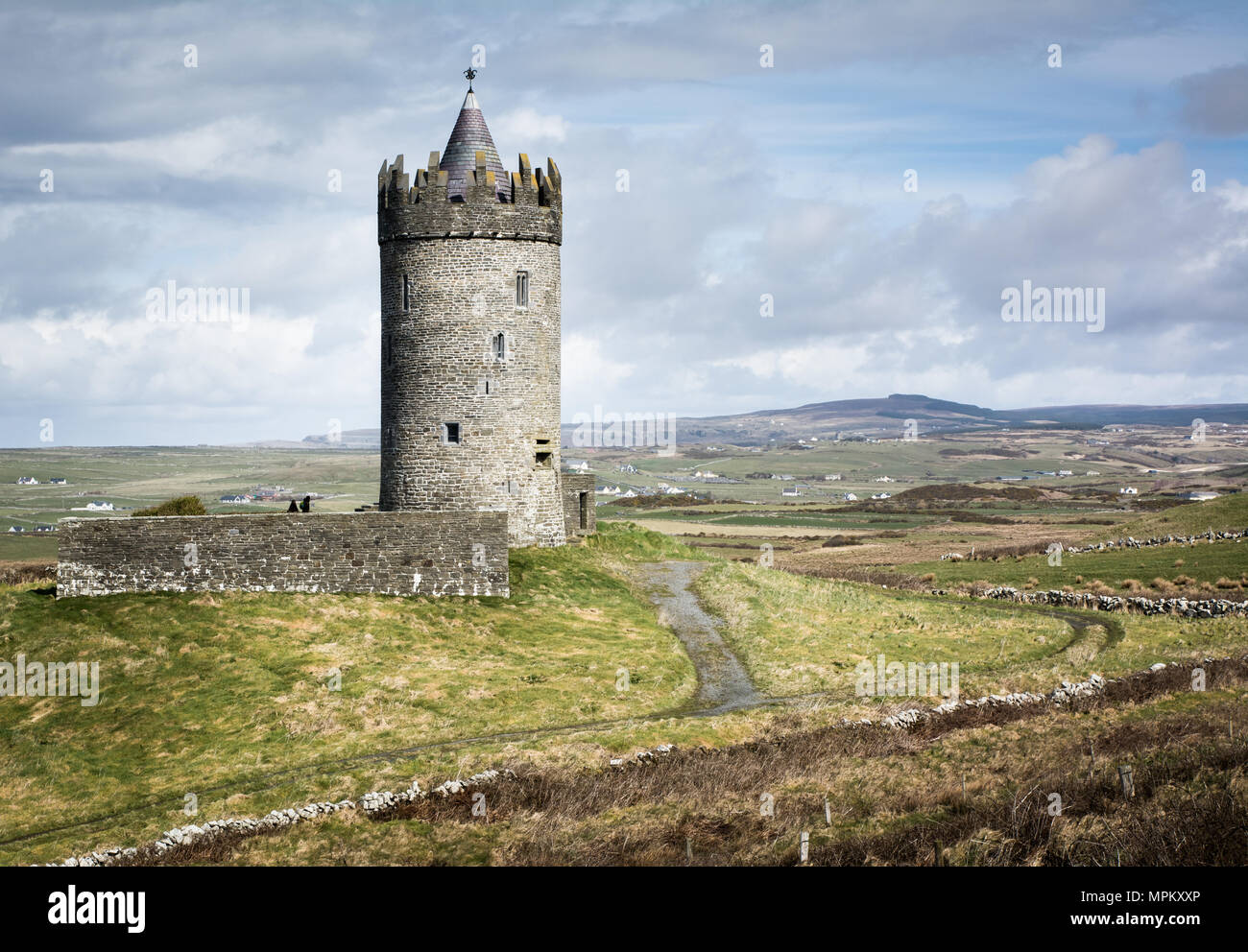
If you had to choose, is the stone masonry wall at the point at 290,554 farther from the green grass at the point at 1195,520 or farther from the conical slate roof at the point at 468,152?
the green grass at the point at 1195,520

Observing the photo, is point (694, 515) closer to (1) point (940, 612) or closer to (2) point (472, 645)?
(1) point (940, 612)

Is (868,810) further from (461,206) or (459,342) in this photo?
(461,206)

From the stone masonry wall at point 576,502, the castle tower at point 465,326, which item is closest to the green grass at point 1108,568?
the stone masonry wall at point 576,502

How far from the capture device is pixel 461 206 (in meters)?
40.7

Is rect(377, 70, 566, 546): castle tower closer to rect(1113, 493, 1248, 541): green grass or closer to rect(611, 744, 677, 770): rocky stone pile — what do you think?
rect(611, 744, 677, 770): rocky stone pile

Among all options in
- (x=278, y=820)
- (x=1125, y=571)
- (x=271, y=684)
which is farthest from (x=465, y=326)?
(x=1125, y=571)

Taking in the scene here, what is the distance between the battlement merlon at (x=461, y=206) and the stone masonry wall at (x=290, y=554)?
11.8 metres

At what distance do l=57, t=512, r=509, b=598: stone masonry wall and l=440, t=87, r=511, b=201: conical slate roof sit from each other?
13415mm

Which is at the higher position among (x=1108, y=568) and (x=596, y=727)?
(x=1108, y=568)

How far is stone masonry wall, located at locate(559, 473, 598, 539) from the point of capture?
1820 inches

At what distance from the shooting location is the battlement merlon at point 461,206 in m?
40.7

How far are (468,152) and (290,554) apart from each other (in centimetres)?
1713
